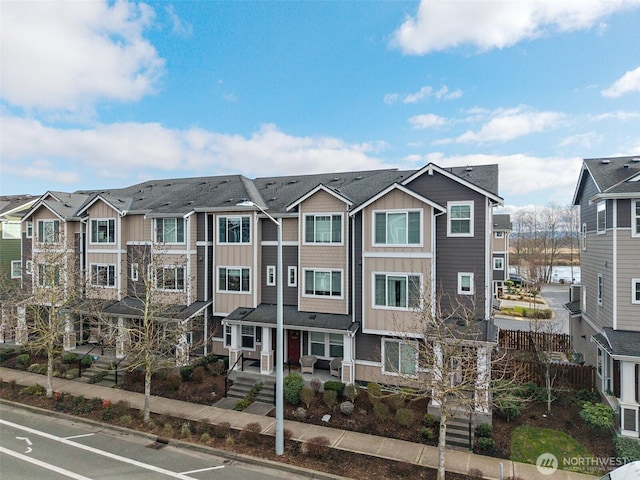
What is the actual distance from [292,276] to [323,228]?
3.48 m

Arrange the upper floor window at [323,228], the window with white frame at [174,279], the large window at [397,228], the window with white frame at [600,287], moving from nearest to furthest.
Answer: the window with white frame at [600,287] < the large window at [397,228] < the upper floor window at [323,228] < the window with white frame at [174,279]

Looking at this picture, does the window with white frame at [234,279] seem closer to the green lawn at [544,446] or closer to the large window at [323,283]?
the large window at [323,283]

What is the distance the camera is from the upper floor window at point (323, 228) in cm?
1784

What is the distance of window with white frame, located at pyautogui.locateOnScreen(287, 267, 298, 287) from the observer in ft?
64.1

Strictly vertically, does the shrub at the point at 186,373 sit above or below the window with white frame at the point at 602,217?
below

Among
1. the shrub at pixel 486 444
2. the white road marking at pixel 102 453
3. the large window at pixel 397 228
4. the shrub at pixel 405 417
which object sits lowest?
the white road marking at pixel 102 453

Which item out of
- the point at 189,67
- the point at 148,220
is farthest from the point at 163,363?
the point at 189,67

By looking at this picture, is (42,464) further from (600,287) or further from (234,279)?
(600,287)

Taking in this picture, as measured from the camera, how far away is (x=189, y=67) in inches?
800

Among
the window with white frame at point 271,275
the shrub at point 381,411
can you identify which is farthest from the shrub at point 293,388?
the window with white frame at point 271,275

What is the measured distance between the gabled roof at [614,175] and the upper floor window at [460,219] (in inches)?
192

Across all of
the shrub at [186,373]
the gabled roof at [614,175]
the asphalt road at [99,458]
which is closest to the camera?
the asphalt road at [99,458]

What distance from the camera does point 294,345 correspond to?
1923 centimetres

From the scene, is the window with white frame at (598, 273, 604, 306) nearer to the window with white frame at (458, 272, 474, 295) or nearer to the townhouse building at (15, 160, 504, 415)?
the townhouse building at (15, 160, 504, 415)
